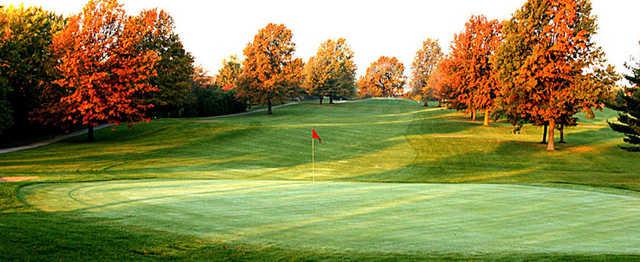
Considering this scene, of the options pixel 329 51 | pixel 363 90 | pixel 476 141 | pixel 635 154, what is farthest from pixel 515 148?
pixel 363 90

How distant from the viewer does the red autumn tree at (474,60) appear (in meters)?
52.1

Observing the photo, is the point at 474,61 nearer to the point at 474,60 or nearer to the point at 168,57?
the point at 474,60

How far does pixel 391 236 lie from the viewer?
881cm

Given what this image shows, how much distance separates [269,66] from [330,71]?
28.8 m

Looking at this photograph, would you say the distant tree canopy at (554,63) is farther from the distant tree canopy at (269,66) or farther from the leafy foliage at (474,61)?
the distant tree canopy at (269,66)

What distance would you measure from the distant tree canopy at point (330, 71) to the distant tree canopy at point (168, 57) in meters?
37.3

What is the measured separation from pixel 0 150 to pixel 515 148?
3708cm

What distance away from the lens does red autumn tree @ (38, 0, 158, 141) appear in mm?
33375

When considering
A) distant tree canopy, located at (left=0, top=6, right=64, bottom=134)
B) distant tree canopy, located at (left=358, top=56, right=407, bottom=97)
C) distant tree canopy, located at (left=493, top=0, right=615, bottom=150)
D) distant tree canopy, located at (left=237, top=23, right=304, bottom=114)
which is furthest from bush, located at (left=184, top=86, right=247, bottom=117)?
distant tree canopy, located at (left=358, top=56, right=407, bottom=97)

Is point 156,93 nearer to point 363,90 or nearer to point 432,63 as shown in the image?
point 432,63

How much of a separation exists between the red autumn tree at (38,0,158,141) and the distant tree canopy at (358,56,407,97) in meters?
102

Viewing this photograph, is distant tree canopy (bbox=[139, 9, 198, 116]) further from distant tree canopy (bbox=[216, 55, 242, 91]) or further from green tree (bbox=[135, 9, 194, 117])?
distant tree canopy (bbox=[216, 55, 242, 91])

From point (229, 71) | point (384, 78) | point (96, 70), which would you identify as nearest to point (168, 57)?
point (96, 70)

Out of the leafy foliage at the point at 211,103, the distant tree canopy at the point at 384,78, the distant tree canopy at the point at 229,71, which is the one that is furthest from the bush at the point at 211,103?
the distant tree canopy at the point at 384,78
